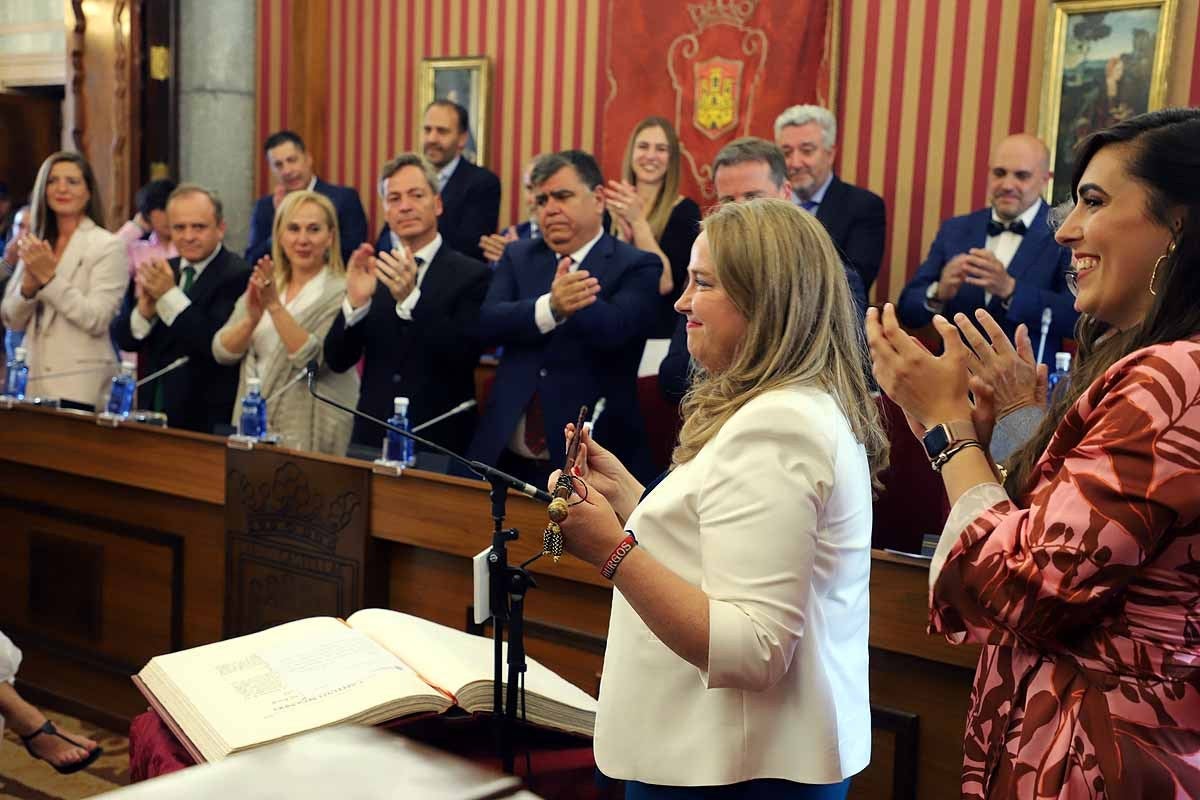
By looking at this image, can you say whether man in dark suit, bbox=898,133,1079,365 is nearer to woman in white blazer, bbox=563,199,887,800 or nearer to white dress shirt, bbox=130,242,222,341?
woman in white blazer, bbox=563,199,887,800

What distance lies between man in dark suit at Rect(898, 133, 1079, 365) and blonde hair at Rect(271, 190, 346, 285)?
1769 mm

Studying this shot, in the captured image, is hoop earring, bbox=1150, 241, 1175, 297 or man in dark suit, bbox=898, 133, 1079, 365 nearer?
hoop earring, bbox=1150, 241, 1175, 297

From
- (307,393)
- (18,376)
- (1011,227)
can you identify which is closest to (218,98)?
(18,376)

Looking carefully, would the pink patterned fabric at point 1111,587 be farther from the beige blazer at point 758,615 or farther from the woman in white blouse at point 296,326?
the woman in white blouse at point 296,326

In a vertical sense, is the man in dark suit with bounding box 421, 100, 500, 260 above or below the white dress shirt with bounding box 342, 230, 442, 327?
above

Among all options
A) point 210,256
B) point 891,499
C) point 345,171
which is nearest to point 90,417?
point 210,256

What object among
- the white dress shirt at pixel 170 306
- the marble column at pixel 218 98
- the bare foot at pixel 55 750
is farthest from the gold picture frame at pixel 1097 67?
the marble column at pixel 218 98

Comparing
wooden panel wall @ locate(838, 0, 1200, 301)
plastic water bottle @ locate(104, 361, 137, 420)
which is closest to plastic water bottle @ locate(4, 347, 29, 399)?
plastic water bottle @ locate(104, 361, 137, 420)

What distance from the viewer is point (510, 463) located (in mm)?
3484

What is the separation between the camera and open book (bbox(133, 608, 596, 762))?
1808mm

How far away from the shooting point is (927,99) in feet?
17.8

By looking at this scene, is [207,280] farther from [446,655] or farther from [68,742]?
[446,655]

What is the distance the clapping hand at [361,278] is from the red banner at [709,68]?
2453 millimetres

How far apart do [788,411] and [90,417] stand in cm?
265
